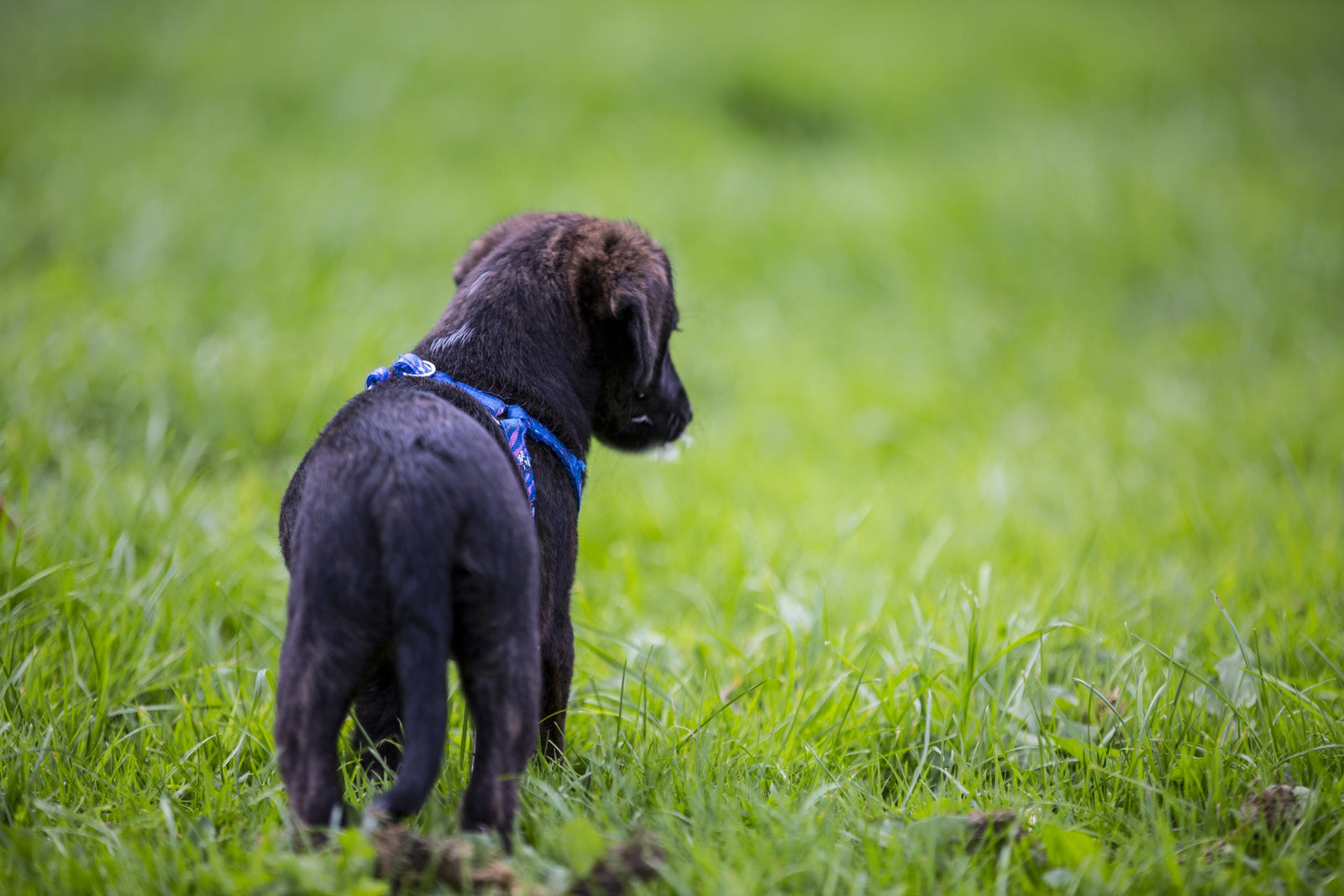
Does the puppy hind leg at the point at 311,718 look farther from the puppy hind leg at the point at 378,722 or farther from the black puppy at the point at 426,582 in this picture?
the puppy hind leg at the point at 378,722

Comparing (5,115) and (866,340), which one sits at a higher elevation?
(5,115)

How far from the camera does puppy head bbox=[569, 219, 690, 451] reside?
2.36 m

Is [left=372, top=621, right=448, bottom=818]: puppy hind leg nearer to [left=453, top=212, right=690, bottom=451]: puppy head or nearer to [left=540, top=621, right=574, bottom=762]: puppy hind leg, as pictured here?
[left=540, top=621, right=574, bottom=762]: puppy hind leg

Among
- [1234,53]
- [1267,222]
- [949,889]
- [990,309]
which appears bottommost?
[949,889]

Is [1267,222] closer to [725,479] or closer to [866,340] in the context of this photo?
[866,340]

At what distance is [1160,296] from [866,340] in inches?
99.4

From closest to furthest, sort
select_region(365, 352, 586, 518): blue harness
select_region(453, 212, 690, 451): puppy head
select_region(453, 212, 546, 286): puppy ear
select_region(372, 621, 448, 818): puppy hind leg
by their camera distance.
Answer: select_region(372, 621, 448, 818): puppy hind leg → select_region(365, 352, 586, 518): blue harness → select_region(453, 212, 690, 451): puppy head → select_region(453, 212, 546, 286): puppy ear

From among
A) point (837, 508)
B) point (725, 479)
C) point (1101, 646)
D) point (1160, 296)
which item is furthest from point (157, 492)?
point (1160, 296)

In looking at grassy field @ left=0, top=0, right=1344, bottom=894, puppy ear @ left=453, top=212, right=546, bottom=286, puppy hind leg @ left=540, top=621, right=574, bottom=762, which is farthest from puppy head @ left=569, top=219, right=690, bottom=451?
grassy field @ left=0, top=0, right=1344, bottom=894

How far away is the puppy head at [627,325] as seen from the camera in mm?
2361

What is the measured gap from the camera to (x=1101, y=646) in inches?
121

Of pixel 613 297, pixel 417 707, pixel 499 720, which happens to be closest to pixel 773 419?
pixel 613 297

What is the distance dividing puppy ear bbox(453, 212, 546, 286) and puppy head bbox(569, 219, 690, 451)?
182 millimetres

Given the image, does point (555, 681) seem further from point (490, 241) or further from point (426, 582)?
point (490, 241)
